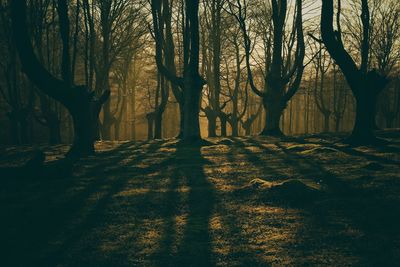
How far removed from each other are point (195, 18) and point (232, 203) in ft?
30.2

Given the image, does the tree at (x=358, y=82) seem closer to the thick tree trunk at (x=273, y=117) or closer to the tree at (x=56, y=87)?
the tree at (x=56, y=87)

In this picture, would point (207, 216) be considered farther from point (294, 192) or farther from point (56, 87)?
point (56, 87)

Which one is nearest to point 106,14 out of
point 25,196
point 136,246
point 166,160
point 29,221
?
point 166,160

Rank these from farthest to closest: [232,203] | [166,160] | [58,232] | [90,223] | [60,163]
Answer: [166,160] → [60,163] → [232,203] → [90,223] → [58,232]

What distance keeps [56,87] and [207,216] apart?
23.8 ft

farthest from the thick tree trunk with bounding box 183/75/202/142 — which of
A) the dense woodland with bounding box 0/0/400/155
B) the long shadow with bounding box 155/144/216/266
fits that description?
the long shadow with bounding box 155/144/216/266

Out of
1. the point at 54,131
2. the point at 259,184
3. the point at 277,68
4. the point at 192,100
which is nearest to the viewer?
the point at 259,184

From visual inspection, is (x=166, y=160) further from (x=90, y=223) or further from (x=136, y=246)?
(x=136, y=246)

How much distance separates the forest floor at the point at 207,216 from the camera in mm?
3990

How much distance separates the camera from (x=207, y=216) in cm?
539

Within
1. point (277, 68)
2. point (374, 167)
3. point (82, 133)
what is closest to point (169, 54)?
point (277, 68)

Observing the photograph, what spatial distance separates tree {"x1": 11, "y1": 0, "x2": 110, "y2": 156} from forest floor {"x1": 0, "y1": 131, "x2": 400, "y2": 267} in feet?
8.27

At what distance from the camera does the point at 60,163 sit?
28.8ft

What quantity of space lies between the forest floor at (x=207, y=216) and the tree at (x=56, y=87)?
2520 millimetres
